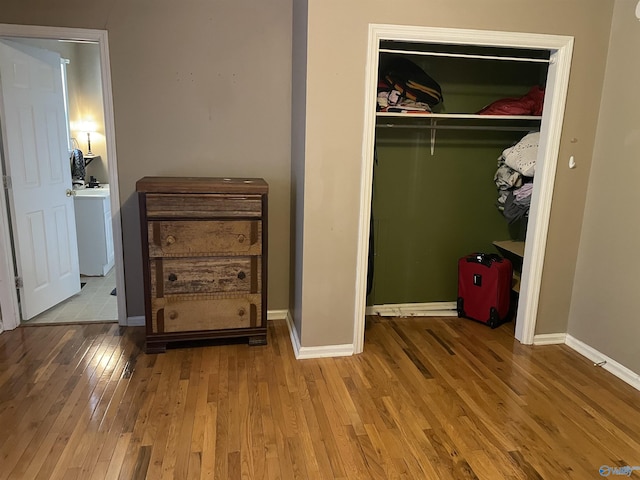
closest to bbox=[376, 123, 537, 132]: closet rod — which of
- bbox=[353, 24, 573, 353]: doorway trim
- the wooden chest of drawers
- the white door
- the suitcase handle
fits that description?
bbox=[353, 24, 573, 353]: doorway trim

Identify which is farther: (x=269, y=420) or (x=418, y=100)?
(x=418, y=100)

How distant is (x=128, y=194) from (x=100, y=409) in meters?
1.44

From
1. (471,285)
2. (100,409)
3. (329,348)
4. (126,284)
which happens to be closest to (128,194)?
(126,284)

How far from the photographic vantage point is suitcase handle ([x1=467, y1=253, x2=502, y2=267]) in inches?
138

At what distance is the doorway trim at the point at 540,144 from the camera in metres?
2.67

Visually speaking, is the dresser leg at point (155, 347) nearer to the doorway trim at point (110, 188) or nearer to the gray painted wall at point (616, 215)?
the doorway trim at point (110, 188)

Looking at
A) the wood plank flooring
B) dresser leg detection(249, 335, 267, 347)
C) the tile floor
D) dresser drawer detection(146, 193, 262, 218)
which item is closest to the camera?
the wood plank flooring

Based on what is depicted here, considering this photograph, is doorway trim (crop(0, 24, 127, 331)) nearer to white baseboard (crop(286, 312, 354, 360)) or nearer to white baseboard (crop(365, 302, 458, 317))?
white baseboard (crop(286, 312, 354, 360))

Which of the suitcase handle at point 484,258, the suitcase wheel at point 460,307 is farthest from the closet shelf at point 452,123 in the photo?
the suitcase wheel at point 460,307

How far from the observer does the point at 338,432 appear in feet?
7.36

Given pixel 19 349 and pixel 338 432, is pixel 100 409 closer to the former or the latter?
pixel 19 349

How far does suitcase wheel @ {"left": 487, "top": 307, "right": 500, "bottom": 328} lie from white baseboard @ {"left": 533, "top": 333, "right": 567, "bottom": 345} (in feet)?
0.98

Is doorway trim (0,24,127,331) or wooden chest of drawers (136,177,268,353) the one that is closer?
wooden chest of drawers (136,177,268,353)

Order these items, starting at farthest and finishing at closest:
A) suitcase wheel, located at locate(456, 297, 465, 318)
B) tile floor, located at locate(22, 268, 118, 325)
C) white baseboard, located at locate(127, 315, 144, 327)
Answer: suitcase wheel, located at locate(456, 297, 465, 318) < tile floor, located at locate(22, 268, 118, 325) < white baseboard, located at locate(127, 315, 144, 327)
